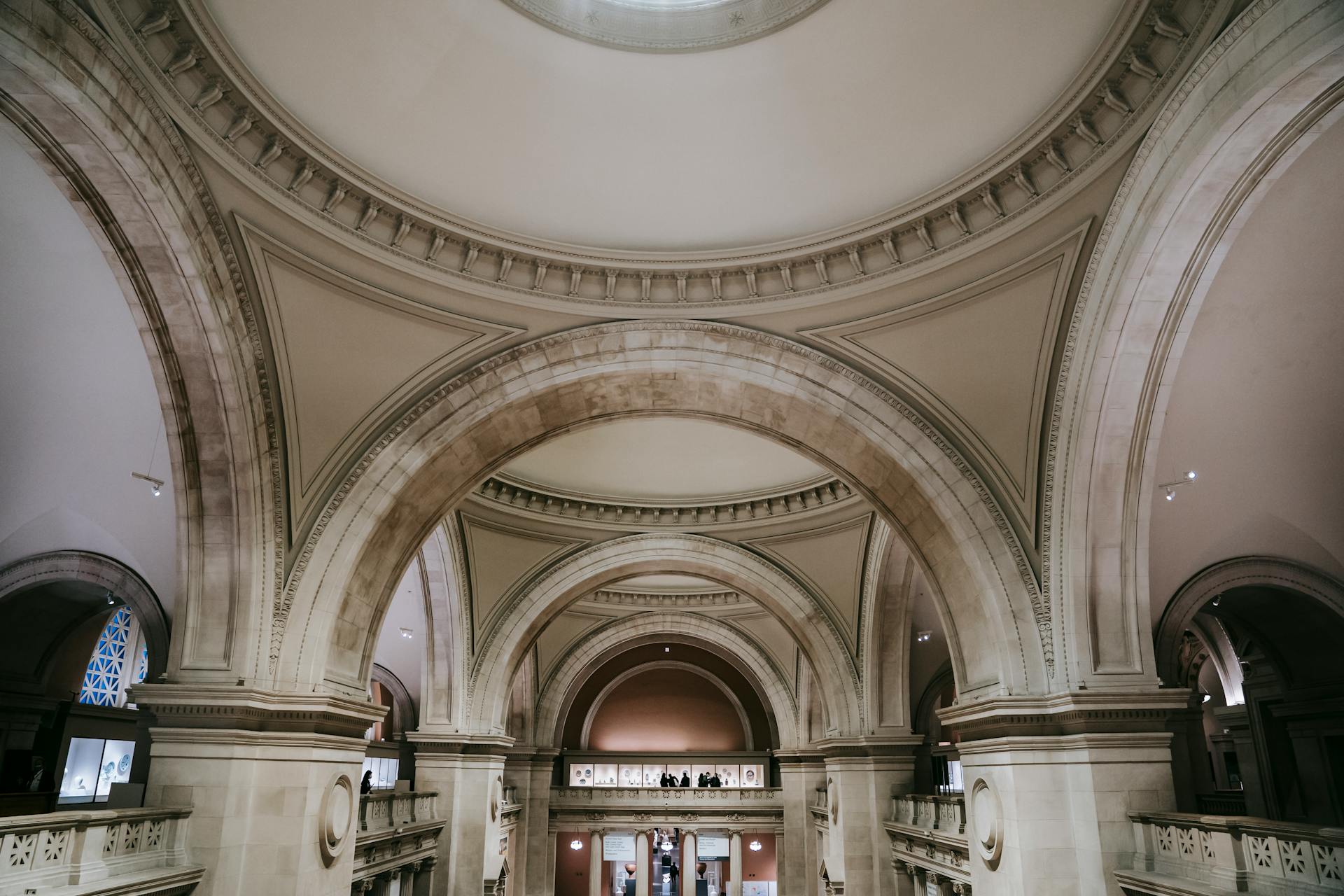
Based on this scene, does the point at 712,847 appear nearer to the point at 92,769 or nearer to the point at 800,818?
the point at 800,818

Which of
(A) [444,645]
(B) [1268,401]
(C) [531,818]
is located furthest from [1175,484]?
(C) [531,818]

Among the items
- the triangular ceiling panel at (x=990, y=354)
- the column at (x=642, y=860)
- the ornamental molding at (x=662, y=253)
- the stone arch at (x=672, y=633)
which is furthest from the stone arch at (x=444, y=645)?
the column at (x=642, y=860)

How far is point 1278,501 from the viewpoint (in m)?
9.92

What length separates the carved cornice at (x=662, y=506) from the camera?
15.4 m

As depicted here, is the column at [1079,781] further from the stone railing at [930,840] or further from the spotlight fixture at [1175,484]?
the stone railing at [930,840]

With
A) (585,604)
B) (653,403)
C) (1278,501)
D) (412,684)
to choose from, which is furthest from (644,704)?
(1278,501)

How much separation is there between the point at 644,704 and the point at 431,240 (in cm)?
1967

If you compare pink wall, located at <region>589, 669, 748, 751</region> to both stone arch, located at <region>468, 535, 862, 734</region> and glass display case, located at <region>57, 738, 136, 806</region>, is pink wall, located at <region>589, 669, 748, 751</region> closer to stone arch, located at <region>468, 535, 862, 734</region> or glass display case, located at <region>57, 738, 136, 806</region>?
stone arch, located at <region>468, 535, 862, 734</region>

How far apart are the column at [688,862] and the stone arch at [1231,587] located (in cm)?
1558

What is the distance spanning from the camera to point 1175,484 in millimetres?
8766

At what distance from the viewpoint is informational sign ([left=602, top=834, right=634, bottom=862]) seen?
23750mm

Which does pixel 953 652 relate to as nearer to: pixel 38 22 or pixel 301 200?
pixel 301 200

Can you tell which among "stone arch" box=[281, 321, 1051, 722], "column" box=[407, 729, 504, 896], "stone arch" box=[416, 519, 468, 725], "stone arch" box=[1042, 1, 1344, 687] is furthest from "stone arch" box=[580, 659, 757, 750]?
"stone arch" box=[1042, 1, 1344, 687]

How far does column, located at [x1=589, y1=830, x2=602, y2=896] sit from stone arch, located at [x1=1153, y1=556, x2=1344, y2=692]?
1674cm
